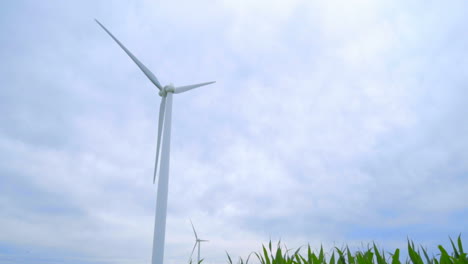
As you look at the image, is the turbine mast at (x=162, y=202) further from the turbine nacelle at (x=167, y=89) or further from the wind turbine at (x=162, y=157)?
the turbine nacelle at (x=167, y=89)

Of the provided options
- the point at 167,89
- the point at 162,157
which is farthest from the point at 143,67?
the point at 162,157

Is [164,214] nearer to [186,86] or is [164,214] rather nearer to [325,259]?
[186,86]

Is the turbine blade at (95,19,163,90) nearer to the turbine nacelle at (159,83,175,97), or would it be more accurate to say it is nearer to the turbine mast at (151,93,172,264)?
the turbine nacelle at (159,83,175,97)

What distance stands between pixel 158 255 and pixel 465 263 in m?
19.5

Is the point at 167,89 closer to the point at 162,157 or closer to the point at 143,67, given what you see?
the point at 143,67

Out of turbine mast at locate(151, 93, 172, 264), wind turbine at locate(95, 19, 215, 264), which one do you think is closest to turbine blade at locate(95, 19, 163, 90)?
wind turbine at locate(95, 19, 215, 264)

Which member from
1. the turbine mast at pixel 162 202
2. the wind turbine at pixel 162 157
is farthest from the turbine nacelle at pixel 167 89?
the turbine mast at pixel 162 202

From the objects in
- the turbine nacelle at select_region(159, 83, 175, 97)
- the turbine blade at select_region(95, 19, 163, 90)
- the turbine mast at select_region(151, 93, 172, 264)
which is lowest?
the turbine mast at select_region(151, 93, 172, 264)

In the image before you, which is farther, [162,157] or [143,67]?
[143,67]

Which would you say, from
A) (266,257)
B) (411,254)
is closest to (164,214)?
(266,257)

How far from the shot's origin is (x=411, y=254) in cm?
428

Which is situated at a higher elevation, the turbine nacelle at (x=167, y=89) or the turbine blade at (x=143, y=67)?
the turbine blade at (x=143, y=67)

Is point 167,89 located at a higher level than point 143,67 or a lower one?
lower

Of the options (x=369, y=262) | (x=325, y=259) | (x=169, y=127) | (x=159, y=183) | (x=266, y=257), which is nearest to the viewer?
(x=369, y=262)
